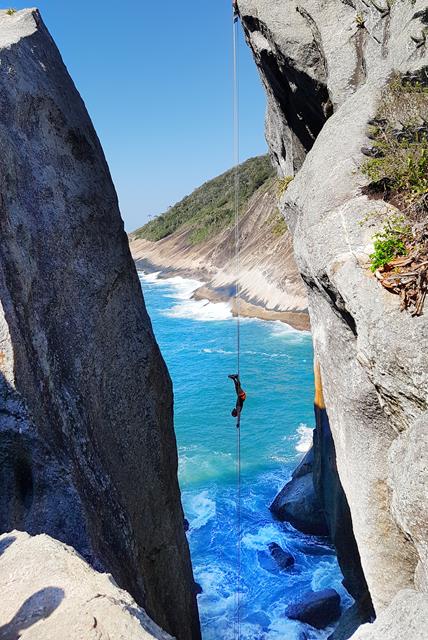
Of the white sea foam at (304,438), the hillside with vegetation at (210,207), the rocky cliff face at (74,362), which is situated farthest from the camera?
the hillside with vegetation at (210,207)

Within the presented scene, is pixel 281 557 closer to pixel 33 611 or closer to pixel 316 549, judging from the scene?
pixel 316 549

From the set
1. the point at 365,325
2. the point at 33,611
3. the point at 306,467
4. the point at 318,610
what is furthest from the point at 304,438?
the point at 33,611

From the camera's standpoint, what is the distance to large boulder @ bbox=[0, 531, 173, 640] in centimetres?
468

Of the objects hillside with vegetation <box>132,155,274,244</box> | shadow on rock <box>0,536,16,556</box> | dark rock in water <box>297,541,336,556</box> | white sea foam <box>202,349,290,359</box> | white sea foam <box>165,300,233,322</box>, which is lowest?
dark rock in water <box>297,541,336,556</box>

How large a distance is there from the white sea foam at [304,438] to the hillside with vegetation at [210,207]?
39.6m

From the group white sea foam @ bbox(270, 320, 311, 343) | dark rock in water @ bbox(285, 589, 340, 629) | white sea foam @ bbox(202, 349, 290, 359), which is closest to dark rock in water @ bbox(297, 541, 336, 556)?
dark rock in water @ bbox(285, 589, 340, 629)

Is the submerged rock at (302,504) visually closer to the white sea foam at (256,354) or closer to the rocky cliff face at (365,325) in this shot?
the rocky cliff face at (365,325)

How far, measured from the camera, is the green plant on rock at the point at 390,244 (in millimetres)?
7105

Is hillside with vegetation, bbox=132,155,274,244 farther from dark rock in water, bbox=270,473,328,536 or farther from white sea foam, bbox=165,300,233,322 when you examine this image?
dark rock in water, bbox=270,473,328,536

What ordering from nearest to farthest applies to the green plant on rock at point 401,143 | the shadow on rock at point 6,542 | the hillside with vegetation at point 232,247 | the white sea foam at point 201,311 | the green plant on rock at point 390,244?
the shadow on rock at point 6,542, the green plant on rock at point 390,244, the green plant on rock at point 401,143, the hillside with vegetation at point 232,247, the white sea foam at point 201,311

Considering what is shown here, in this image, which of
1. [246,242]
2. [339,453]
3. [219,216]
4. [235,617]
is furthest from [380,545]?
[219,216]

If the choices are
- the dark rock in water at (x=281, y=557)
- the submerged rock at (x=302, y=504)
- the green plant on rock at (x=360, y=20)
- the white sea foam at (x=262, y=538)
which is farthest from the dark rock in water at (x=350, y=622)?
the green plant on rock at (x=360, y=20)

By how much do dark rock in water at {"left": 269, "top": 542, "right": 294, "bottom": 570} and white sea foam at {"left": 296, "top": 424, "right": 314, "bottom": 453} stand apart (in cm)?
632

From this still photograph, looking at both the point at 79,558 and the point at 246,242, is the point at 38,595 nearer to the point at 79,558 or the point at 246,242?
the point at 79,558
